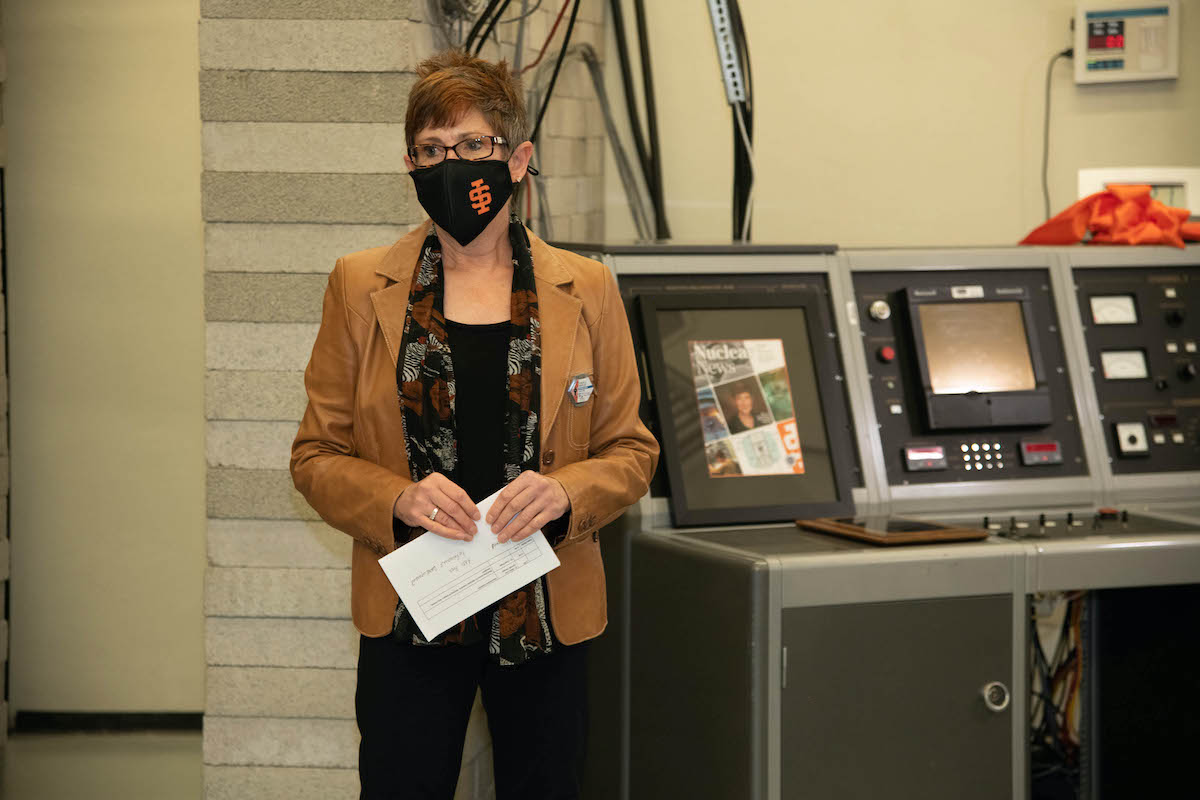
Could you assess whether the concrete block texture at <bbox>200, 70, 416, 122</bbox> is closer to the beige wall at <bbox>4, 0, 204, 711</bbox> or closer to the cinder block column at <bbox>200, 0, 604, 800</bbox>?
the cinder block column at <bbox>200, 0, 604, 800</bbox>

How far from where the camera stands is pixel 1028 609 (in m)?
2.43

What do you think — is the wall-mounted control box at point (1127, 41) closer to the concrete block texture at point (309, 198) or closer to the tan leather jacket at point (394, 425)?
the concrete block texture at point (309, 198)

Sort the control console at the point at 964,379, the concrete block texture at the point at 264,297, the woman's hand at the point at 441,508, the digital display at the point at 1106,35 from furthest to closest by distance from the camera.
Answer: the digital display at the point at 1106,35
the control console at the point at 964,379
the concrete block texture at the point at 264,297
the woman's hand at the point at 441,508

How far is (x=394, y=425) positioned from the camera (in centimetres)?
184

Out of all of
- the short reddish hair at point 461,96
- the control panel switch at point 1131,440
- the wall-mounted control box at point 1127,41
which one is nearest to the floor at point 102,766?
the short reddish hair at point 461,96

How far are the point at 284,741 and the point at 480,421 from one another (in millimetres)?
1251

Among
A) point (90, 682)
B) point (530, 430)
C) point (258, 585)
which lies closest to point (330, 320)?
point (530, 430)

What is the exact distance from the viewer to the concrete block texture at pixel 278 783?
274 centimetres

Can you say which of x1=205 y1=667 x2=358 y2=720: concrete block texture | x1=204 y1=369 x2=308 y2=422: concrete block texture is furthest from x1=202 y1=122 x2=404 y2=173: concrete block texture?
x1=205 y1=667 x2=358 y2=720: concrete block texture

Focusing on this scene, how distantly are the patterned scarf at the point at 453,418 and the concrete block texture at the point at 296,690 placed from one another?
3.25 ft

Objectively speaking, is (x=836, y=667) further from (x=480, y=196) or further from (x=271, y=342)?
(x=271, y=342)

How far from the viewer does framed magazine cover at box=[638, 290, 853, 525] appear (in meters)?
2.54

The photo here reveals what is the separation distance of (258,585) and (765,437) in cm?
108

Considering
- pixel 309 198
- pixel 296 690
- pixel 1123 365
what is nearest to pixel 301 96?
pixel 309 198
